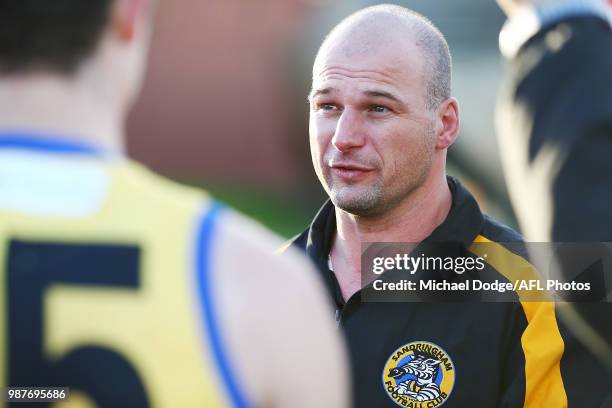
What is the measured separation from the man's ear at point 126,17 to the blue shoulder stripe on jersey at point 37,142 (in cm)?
18

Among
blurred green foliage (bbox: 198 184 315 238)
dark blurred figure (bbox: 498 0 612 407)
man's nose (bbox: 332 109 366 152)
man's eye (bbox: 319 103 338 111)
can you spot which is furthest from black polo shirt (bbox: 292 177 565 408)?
blurred green foliage (bbox: 198 184 315 238)

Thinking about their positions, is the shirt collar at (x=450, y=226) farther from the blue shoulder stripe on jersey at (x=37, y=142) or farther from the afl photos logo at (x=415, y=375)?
the blue shoulder stripe on jersey at (x=37, y=142)

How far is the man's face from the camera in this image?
2.81 metres

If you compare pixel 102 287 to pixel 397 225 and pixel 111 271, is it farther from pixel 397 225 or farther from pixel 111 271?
pixel 397 225

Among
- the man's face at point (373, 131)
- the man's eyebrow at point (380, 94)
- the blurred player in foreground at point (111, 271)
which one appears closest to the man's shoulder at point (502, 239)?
the man's face at point (373, 131)

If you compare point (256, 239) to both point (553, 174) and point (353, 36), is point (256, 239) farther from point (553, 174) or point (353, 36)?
point (353, 36)

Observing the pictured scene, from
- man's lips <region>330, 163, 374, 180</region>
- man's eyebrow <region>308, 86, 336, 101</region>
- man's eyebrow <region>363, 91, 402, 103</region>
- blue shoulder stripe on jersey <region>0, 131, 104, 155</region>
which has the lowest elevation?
blue shoulder stripe on jersey <region>0, 131, 104, 155</region>

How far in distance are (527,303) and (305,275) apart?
1.42m

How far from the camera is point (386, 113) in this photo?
9.32 feet

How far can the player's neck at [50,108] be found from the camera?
1.36 metres

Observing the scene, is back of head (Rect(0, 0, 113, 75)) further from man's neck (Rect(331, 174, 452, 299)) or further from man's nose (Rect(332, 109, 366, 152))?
man's neck (Rect(331, 174, 452, 299))

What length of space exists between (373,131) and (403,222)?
29 cm

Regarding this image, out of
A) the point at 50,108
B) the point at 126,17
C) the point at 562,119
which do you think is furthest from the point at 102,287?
the point at 562,119

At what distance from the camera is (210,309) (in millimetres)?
1285
